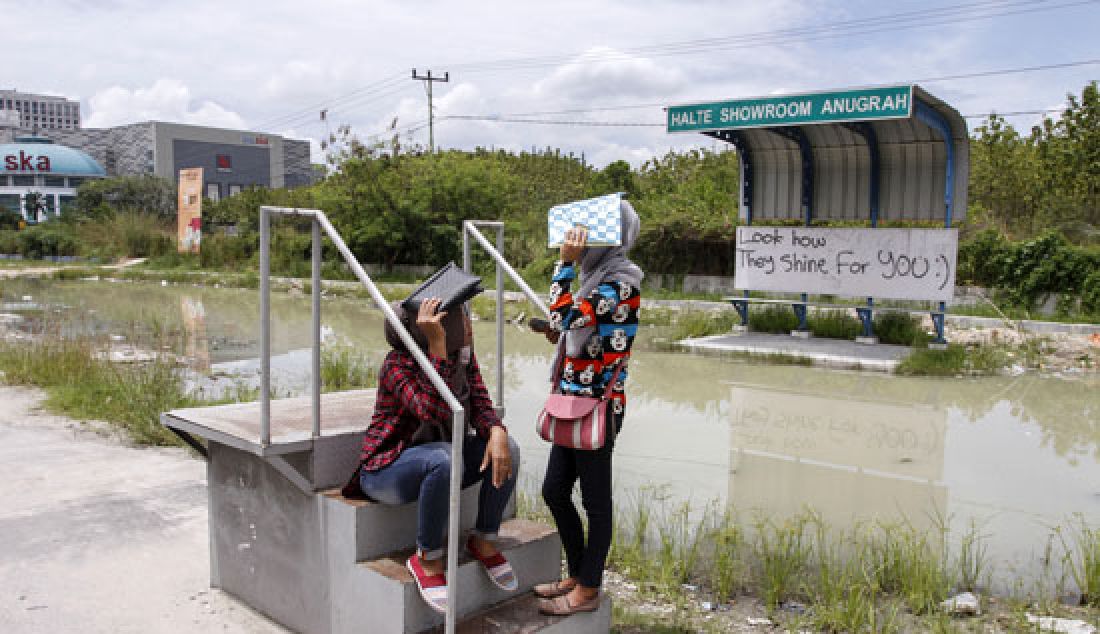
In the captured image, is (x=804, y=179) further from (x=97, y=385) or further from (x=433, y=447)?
(x=433, y=447)

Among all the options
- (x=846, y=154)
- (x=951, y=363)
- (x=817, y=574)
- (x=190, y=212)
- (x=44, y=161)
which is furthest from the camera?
(x=44, y=161)

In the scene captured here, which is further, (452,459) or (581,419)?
(581,419)

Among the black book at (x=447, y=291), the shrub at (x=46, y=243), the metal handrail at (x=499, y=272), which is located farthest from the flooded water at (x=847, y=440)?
the shrub at (x=46, y=243)

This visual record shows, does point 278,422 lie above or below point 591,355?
below

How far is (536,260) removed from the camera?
75.9 feet

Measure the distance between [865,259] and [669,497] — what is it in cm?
824

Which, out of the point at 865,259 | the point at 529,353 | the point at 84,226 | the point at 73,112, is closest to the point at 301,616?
the point at 529,353

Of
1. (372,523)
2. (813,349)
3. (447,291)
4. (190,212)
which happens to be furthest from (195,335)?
(190,212)

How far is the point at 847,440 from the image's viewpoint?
24.6ft

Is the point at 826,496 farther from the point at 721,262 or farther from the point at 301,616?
the point at 721,262

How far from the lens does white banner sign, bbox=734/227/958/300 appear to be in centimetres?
1193

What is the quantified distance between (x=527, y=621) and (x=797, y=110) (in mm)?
10301

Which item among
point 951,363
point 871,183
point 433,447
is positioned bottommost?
point 951,363

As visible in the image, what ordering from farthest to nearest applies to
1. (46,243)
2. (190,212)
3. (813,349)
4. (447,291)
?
(46,243) < (190,212) < (813,349) < (447,291)
